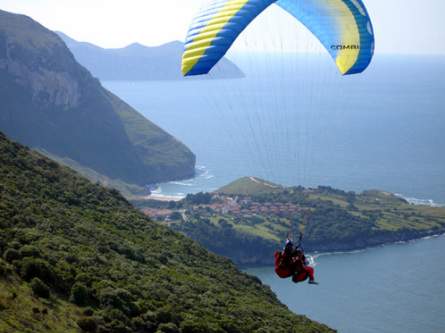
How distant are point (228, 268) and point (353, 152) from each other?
388 feet

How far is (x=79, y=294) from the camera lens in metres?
23.9

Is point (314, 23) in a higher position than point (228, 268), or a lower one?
higher

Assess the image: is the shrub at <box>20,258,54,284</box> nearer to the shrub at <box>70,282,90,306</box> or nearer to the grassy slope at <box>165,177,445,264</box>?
the shrub at <box>70,282,90,306</box>

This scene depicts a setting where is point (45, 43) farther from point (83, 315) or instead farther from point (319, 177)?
point (83, 315)

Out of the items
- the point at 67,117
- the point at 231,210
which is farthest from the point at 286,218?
the point at 67,117

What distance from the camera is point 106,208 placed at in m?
46.0

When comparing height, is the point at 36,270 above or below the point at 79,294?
above

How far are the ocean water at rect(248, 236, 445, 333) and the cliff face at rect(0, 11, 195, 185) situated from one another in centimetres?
6725

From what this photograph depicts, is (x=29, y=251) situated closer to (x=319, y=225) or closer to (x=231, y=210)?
(x=319, y=225)

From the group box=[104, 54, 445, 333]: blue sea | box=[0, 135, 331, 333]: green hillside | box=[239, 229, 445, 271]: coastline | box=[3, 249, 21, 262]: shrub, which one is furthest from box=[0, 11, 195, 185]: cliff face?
box=[3, 249, 21, 262]: shrub

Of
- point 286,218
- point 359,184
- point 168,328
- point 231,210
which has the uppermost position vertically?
point 168,328

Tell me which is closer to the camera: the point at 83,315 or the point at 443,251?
the point at 83,315

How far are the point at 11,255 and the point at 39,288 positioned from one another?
238 cm

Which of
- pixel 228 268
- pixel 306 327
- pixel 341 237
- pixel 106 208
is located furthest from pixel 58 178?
pixel 341 237
